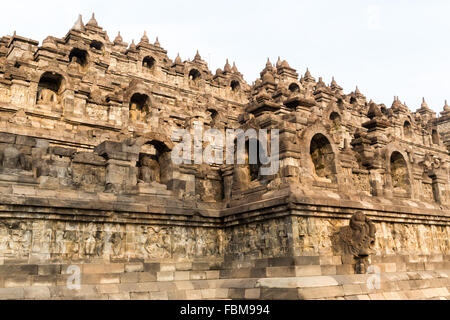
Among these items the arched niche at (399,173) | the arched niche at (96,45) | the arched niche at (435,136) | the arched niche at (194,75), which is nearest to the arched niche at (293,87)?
the arched niche at (194,75)

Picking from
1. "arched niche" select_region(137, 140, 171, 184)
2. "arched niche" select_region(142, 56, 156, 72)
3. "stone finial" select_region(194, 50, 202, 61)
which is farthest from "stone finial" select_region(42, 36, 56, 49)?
"stone finial" select_region(194, 50, 202, 61)

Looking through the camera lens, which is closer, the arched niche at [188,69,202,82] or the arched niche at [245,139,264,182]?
the arched niche at [245,139,264,182]

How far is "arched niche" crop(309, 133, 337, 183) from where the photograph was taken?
Answer: 1471 centimetres

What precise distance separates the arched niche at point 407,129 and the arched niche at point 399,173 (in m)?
27.2

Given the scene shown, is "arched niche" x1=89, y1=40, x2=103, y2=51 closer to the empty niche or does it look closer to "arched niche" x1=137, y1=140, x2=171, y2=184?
the empty niche

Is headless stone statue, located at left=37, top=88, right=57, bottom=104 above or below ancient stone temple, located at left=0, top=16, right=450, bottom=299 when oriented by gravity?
above

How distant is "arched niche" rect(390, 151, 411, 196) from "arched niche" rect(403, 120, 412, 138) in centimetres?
2719

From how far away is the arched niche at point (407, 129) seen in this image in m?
43.2

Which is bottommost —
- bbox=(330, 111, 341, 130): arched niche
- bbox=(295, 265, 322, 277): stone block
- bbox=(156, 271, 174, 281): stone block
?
bbox=(156, 271, 174, 281): stone block

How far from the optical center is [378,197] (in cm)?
1541

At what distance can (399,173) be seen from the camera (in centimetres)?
1781

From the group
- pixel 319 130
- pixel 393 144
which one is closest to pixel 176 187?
pixel 319 130
